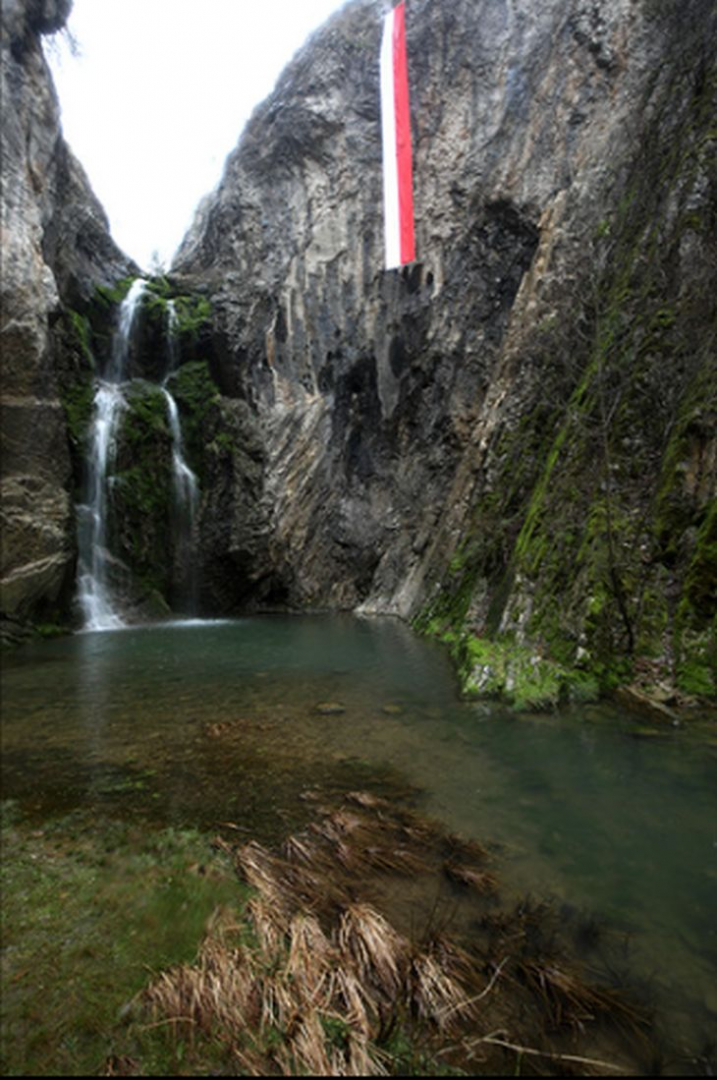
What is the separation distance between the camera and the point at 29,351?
14.7 meters

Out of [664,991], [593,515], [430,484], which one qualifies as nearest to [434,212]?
[430,484]

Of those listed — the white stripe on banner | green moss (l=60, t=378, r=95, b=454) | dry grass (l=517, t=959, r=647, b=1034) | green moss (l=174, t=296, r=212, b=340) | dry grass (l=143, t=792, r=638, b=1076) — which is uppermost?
the white stripe on banner

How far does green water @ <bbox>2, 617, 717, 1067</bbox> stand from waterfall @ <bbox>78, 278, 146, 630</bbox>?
1166 cm

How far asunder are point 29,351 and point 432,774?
1487cm

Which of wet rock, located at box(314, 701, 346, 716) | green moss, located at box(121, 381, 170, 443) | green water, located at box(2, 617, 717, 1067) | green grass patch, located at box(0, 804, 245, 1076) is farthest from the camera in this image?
green moss, located at box(121, 381, 170, 443)

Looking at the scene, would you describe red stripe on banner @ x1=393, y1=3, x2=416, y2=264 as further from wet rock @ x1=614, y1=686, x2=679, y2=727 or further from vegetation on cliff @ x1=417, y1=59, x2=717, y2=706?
wet rock @ x1=614, y1=686, x2=679, y2=727

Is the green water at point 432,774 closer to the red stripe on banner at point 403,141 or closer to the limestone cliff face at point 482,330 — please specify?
the limestone cliff face at point 482,330

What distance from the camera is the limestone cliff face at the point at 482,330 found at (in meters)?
8.73

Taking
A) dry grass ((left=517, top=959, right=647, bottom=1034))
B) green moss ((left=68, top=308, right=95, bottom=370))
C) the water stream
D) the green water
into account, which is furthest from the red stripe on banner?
dry grass ((left=517, top=959, right=647, bottom=1034))

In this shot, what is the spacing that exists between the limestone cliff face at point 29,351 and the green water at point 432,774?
8.07 meters

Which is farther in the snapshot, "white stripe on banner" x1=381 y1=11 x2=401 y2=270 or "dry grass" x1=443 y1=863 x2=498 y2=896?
"white stripe on banner" x1=381 y1=11 x2=401 y2=270

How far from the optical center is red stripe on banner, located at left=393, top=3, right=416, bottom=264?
2273 cm

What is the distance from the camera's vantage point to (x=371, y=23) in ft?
95.1

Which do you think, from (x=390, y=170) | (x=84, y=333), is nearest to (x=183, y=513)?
(x=84, y=333)
